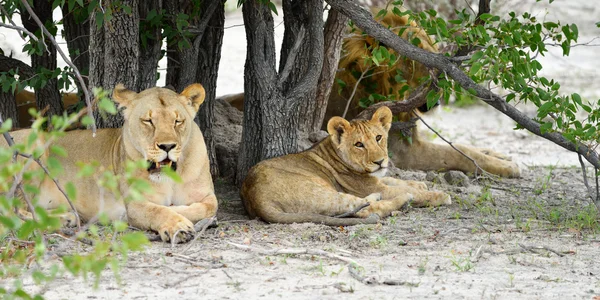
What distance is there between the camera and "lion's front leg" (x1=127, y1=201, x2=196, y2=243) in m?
4.56

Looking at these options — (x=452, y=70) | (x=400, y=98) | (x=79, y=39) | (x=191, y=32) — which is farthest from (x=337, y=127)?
(x=79, y=39)

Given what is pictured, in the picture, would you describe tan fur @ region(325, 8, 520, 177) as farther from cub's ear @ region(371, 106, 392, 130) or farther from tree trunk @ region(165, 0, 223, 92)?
tree trunk @ region(165, 0, 223, 92)

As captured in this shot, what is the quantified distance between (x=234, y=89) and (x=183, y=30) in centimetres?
547

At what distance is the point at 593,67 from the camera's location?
12898 millimetres

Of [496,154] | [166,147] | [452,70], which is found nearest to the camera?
[166,147]

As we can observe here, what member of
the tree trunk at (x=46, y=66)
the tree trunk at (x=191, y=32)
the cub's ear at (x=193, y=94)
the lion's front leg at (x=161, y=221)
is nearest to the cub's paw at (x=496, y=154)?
the tree trunk at (x=191, y=32)

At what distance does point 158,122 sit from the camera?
15.6ft

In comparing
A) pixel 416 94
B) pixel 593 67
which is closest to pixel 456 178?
pixel 416 94

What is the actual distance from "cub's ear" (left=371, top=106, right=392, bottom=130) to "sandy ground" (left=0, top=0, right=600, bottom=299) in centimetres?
65

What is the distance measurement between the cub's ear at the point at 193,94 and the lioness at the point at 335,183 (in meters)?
0.68

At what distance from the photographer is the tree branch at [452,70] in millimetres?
5090

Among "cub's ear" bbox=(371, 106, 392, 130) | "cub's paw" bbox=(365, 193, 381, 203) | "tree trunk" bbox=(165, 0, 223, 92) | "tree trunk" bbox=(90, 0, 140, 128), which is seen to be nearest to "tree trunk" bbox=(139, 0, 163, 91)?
"tree trunk" bbox=(165, 0, 223, 92)

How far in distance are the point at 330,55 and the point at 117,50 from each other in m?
1.84

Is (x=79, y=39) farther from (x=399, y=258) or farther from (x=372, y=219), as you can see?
(x=399, y=258)
